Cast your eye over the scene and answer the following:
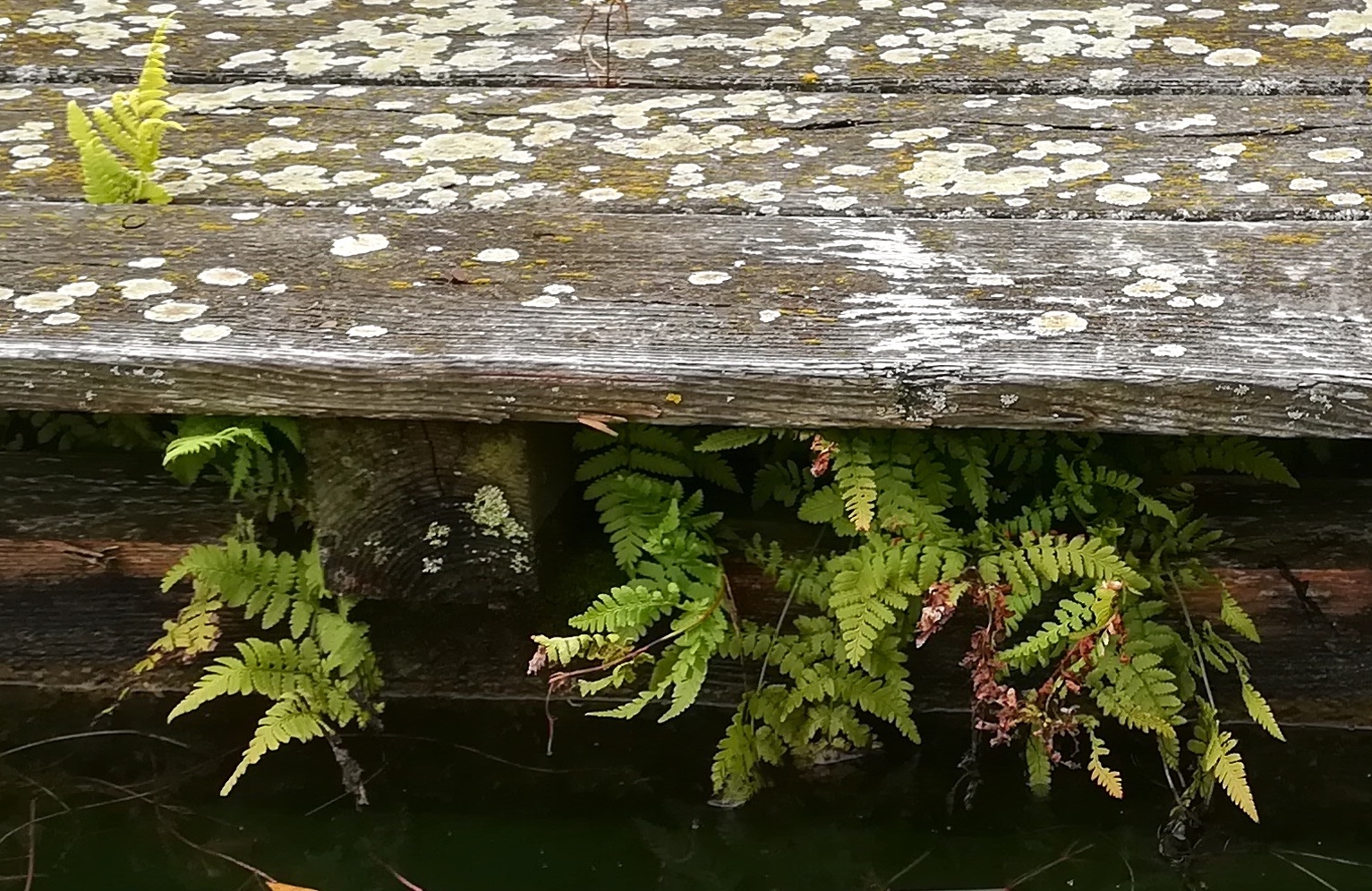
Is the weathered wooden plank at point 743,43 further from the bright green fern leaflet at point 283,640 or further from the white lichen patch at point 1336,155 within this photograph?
the bright green fern leaflet at point 283,640

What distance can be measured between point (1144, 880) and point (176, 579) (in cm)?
194

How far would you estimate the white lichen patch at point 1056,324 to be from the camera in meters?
1.78

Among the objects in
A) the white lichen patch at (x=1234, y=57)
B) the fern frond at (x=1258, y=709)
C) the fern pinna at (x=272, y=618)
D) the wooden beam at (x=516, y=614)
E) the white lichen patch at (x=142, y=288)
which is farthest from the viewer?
the white lichen patch at (x=1234, y=57)

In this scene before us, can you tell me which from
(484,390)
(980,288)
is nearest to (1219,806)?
(980,288)

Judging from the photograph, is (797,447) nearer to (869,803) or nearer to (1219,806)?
(869,803)

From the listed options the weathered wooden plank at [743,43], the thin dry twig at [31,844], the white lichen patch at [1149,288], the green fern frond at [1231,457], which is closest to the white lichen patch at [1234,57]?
the weathered wooden plank at [743,43]

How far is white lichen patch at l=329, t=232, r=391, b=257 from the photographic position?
6.67 ft

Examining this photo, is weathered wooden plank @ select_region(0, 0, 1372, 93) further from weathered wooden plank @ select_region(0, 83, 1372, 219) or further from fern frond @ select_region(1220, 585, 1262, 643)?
fern frond @ select_region(1220, 585, 1262, 643)

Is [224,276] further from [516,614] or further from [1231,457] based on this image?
[1231,457]

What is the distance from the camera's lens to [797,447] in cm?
259

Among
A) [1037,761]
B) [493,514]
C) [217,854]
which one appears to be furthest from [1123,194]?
[217,854]

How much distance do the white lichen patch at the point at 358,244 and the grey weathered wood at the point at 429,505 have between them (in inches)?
11.3

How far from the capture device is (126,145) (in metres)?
2.24

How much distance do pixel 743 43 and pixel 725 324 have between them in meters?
1.23
